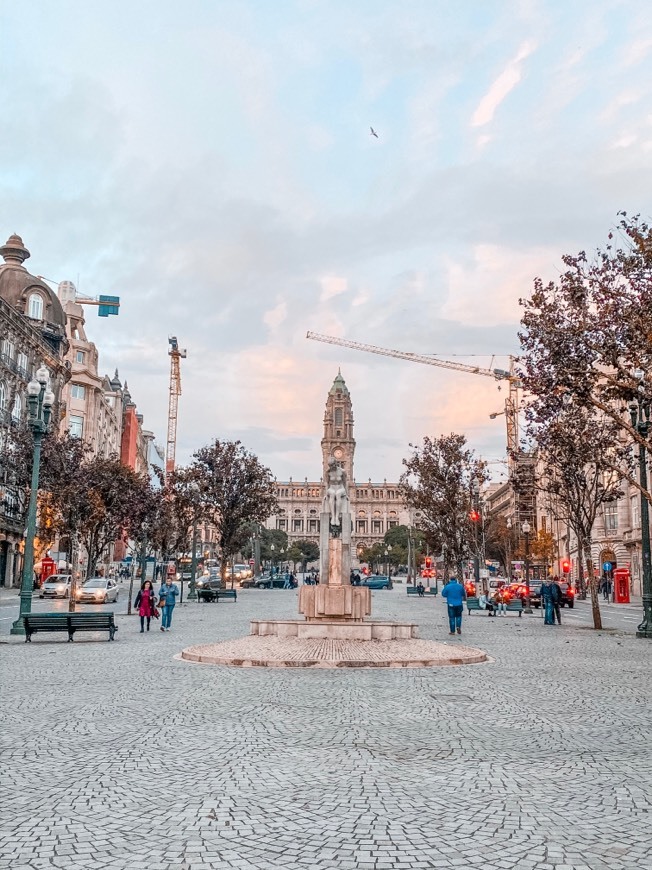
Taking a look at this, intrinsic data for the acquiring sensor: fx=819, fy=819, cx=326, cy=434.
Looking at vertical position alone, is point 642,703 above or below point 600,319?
below

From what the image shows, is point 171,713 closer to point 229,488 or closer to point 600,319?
point 600,319

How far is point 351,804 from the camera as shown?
576cm

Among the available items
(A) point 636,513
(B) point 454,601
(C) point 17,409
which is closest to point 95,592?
(B) point 454,601

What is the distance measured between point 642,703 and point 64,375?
6697cm

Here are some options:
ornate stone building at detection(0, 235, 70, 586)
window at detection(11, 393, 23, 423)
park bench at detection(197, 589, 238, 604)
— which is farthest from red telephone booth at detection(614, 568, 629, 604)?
window at detection(11, 393, 23, 423)

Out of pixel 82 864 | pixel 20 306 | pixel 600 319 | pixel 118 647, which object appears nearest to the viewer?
pixel 82 864

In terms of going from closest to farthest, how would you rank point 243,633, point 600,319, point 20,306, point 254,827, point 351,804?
point 254,827 → point 351,804 → point 600,319 → point 243,633 → point 20,306

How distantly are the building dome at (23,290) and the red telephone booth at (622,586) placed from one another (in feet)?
160

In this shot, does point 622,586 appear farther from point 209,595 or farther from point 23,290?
point 23,290

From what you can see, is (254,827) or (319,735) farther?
(319,735)

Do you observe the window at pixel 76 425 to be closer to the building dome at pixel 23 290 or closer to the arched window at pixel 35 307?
the building dome at pixel 23 290

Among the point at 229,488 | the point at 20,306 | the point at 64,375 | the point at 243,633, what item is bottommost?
the point at 243,633

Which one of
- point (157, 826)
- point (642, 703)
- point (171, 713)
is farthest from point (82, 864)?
point (642, 703)

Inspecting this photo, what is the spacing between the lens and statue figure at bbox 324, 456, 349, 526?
22.7m
